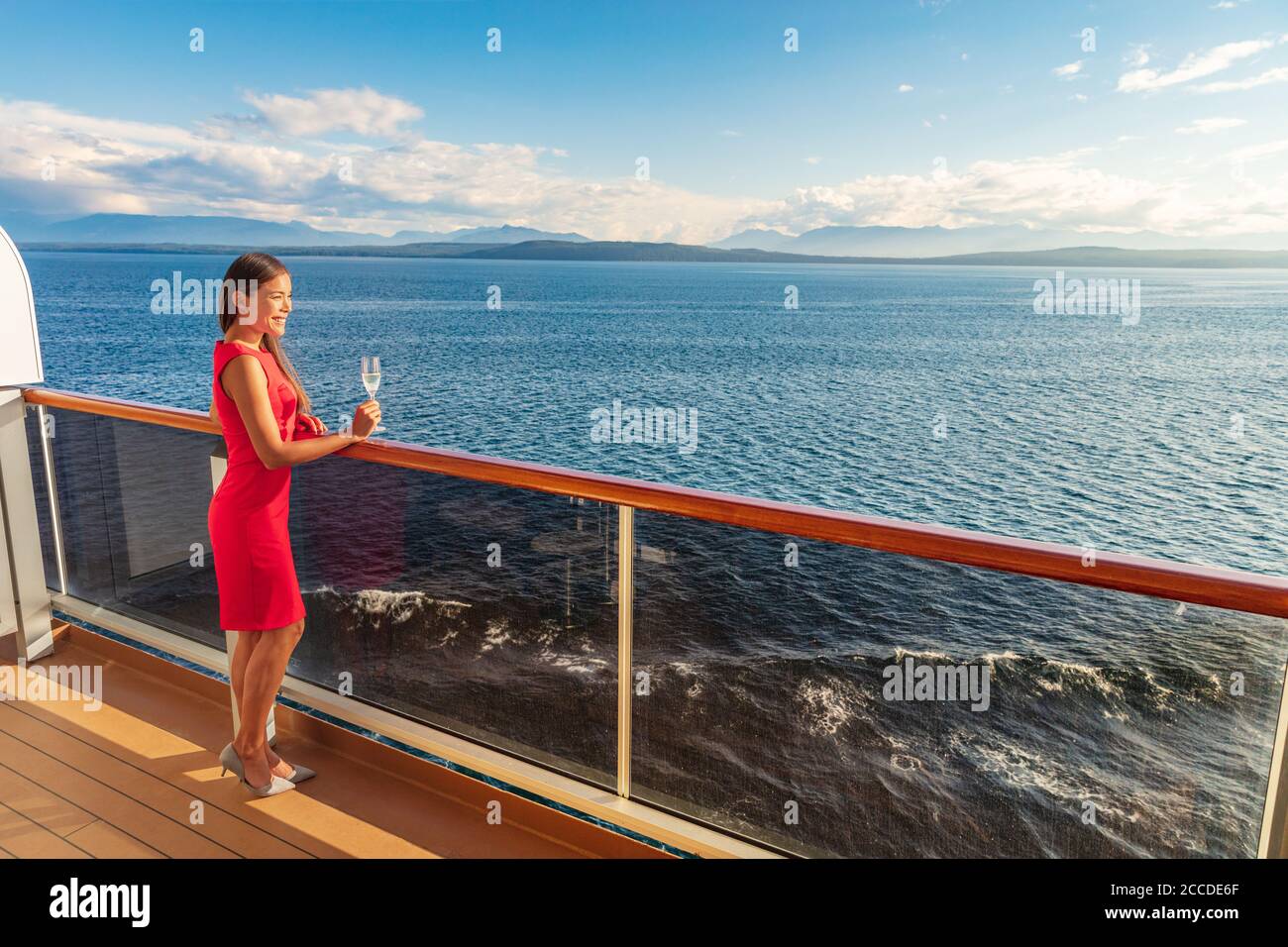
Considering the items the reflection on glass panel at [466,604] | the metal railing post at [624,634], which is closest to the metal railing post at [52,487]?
the reflection on glass panel at [466,604]

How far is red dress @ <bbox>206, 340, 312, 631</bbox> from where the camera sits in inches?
85.7

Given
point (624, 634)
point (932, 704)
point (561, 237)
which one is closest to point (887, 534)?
point (932, 704)

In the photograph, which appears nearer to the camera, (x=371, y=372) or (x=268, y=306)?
(x=268, y=306)

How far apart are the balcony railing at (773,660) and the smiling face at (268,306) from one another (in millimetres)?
415

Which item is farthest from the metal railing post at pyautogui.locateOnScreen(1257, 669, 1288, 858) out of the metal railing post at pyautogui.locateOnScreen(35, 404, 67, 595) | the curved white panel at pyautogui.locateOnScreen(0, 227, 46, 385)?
the metal railing post at pyautogui.locateOnScreen(35, 404, 67, 595)

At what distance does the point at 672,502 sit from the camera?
1.97 metres

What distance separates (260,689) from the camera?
7.75 feet

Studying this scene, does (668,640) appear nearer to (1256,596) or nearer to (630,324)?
(1256,596)

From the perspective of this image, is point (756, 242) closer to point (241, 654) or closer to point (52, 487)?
point (52, 487)

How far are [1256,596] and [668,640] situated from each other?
1193mm

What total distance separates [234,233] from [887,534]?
73.6 metres

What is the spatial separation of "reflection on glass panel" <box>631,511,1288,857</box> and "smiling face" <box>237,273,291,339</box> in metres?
1.04

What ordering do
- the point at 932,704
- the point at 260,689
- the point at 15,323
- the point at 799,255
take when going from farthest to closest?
the point at 799,255, the point at 15,323, the point at 260,689, the point at 932,704

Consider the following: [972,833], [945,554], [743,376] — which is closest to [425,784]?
[972,833]
